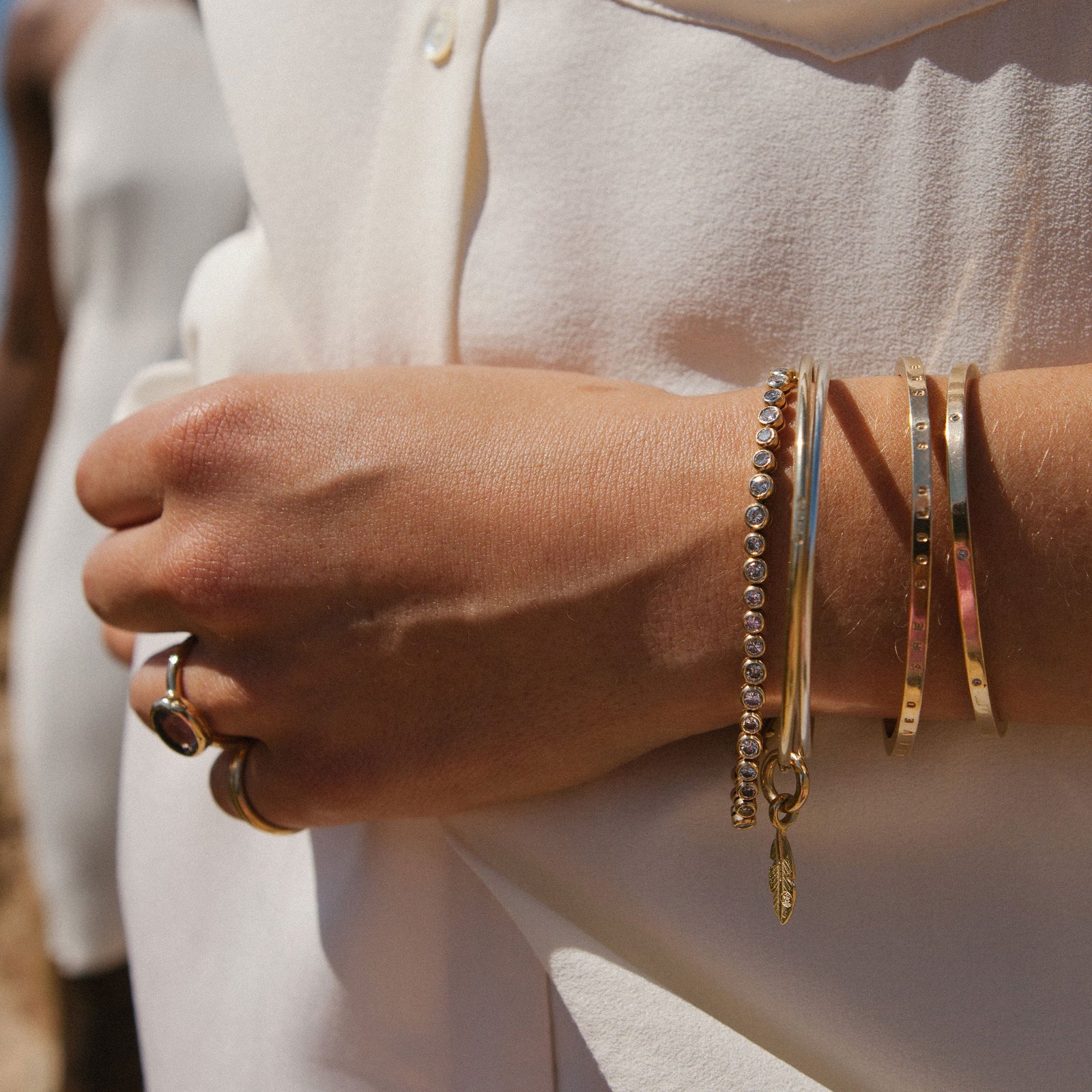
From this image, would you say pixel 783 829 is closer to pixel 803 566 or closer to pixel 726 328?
pixel 803 566

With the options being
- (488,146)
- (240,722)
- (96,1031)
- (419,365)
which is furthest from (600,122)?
(96,1031)

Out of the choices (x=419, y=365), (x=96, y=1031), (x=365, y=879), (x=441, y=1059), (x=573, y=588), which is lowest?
(x=96, y=1031)

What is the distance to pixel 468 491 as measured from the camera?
69cm

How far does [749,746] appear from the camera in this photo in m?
Result: 0.65

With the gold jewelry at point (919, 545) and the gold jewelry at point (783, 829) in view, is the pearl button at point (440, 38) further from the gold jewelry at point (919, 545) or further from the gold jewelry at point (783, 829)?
the gold jewelry at point (783, 829)

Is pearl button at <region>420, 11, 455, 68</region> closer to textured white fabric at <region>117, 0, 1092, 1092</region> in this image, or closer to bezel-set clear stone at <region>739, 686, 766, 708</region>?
textured white fabric at <region>117, 0, 1092, 1092</region>

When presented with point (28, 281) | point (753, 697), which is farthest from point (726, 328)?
point (28, 281)

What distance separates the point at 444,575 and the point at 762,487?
0.22 meters

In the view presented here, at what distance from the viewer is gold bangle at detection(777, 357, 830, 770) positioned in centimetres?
61

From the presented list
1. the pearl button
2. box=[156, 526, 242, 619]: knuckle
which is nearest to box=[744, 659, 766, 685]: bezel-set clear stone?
box=[156, 526, 242, 619]: knuckle

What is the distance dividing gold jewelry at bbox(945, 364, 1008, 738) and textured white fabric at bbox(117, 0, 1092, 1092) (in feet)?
0.30

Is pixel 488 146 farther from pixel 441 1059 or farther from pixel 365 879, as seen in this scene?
pixel 441 1059

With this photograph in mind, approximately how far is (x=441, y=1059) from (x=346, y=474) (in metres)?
0.47

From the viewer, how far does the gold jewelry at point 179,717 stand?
78cm
